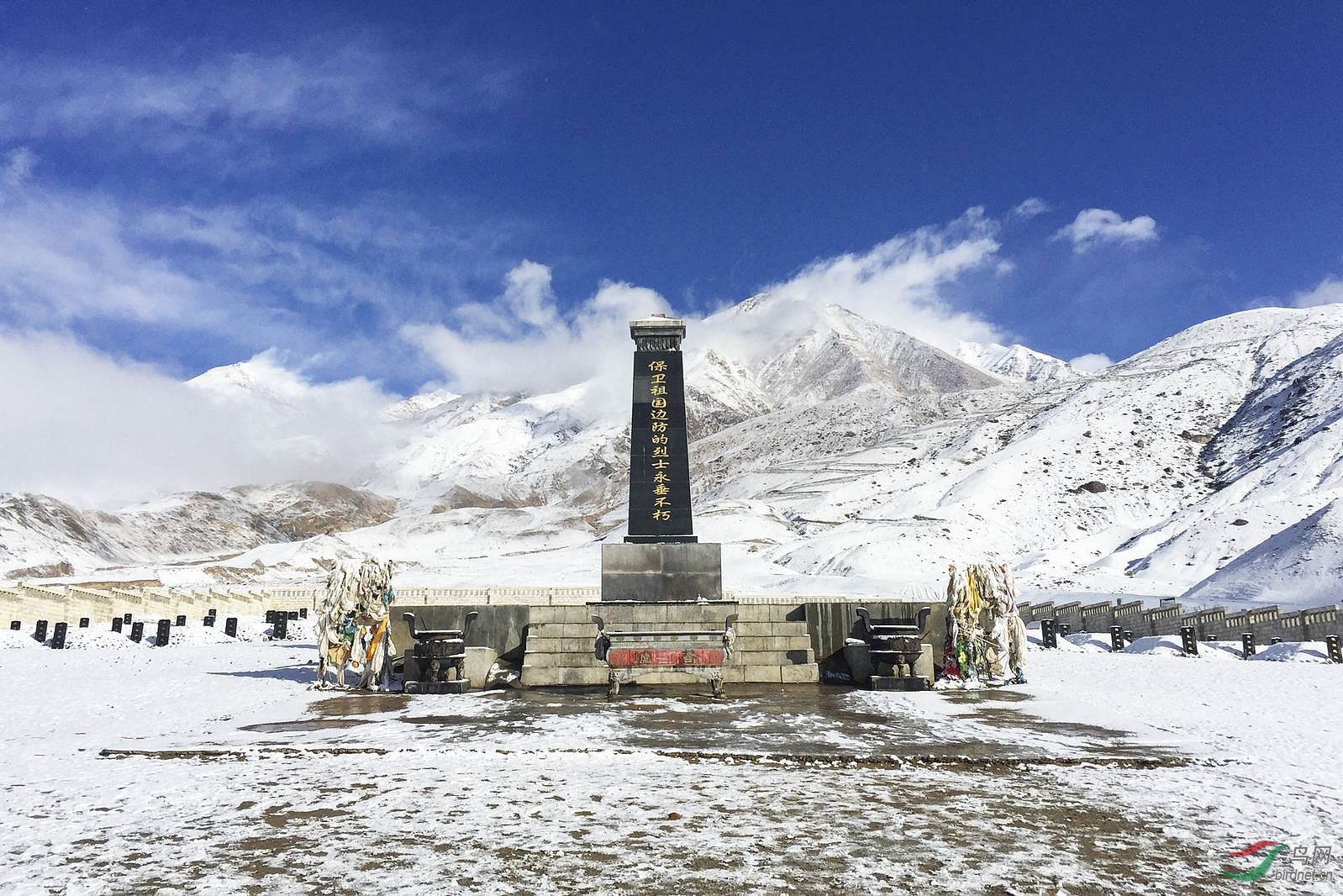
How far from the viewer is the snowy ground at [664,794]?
483cm

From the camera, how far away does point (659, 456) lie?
1909 centimetres

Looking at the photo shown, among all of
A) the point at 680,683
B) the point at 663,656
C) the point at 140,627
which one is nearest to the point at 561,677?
the point at 663,656

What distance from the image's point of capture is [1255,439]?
79.0m

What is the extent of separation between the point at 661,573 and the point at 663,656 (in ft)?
13.0


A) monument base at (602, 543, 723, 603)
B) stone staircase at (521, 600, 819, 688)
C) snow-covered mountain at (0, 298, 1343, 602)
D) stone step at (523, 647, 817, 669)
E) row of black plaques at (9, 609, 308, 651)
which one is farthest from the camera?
snow-covered mountain at (0, 298, 1343, 602)

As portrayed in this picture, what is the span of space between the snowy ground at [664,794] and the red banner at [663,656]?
156 centimetres

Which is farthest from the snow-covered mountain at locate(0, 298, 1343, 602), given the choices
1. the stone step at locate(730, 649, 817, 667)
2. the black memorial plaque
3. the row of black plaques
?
the stone step at locate(730, 649, 817, 667)

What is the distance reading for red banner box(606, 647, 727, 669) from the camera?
14117 millimetres

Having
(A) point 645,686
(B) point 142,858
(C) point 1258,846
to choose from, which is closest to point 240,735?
(B) point 142,858

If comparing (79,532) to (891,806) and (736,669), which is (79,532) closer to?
(736,669)

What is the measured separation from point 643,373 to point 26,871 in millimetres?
16144

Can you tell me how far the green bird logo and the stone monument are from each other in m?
12.8

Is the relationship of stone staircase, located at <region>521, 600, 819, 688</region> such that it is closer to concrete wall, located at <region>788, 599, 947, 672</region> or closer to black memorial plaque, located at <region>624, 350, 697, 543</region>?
concrete wall, located at <region>788, 599, 947, 672</region>

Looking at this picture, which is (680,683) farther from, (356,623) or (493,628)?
(356,623)
